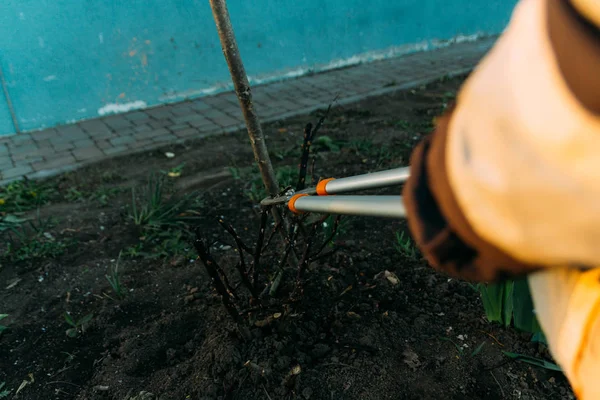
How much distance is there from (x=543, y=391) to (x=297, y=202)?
4.23ft

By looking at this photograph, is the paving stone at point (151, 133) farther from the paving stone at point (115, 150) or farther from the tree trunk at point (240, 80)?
the tree trunk at point (240, 80)

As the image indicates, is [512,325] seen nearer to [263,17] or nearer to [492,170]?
[492,170]

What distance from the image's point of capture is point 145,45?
601 cm

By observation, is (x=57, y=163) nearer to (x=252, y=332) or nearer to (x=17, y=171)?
(x=17, y=171)

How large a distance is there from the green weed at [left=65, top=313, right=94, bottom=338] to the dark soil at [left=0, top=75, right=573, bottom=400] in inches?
1.2

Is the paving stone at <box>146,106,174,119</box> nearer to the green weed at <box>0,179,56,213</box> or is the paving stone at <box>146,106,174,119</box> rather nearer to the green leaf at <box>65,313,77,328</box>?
the green weed at <box>0,179,56,213</box>

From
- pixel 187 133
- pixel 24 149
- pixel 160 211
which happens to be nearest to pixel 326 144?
pixel 187 133

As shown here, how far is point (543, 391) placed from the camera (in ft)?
6.45

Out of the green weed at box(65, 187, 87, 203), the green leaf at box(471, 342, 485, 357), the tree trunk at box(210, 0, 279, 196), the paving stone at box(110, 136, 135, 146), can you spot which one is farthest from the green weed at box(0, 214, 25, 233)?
the green leaf at box(471, 342, 485, 357)

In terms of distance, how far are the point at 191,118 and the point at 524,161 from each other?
5.36 metres

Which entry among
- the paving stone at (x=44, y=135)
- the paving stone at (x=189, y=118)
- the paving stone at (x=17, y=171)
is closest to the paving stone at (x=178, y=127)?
the paving stone at (x=189, y=118)

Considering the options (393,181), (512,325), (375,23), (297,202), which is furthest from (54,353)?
(375,23)

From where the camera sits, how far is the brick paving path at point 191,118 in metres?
4.86

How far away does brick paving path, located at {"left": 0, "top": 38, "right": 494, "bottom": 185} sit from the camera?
4.86 metres
